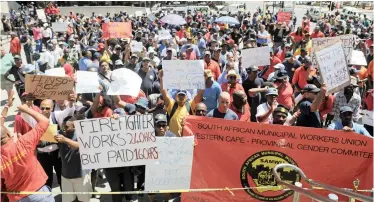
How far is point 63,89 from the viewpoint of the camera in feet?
17.4

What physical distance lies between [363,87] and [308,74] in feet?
7.11

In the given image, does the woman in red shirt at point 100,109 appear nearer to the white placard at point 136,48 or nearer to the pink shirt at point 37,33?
the white placard at point 136,48

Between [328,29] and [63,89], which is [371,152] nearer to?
[63,89]

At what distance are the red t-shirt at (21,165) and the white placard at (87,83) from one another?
168 centimetres

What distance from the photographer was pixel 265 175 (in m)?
3.99

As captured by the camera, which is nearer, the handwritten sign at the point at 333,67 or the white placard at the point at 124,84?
the handwritten sign at the point at 333,67

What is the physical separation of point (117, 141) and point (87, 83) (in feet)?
6.08

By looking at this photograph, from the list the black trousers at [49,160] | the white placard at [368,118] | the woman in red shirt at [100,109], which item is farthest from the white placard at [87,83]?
the white placard at [368,118]

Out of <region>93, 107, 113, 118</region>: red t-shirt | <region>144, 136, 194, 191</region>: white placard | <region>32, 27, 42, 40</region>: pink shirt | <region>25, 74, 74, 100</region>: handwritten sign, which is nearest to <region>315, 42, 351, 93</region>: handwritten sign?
<region>144, 136, 194, 191</region>: white placard

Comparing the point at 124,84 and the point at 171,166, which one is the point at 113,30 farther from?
the point at 171,166

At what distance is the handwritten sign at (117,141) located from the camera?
4.03 meters

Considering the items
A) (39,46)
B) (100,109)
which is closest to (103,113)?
(100,109)

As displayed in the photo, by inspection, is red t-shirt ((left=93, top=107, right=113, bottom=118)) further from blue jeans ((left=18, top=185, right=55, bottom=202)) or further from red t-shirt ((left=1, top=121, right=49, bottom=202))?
blue jeans ((left=18, top=185, right=55, bottom=202))

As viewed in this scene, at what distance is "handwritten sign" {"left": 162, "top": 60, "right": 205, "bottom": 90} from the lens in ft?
19.7
